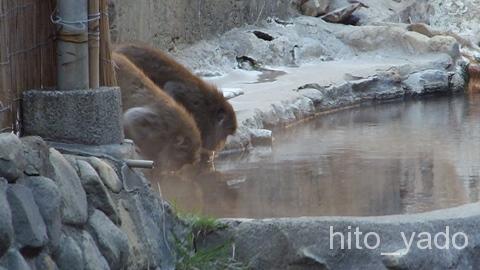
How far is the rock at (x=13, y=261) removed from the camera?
344 centimetres

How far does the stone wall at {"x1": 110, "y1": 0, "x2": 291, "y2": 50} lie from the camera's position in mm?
11602

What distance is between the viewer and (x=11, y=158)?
3.61 metres

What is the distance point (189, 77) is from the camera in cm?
809

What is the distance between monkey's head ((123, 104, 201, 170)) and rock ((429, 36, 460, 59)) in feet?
23.7

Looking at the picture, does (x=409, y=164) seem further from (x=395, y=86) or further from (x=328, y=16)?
(x=328, y=16)

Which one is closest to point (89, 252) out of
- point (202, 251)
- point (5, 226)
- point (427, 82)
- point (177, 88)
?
point (5, 226)

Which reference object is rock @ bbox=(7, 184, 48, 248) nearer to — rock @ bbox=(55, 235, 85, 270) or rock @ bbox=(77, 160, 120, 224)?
rock @ bbox=(55, 235, 85, 270)

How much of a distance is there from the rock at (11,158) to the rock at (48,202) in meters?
0.06

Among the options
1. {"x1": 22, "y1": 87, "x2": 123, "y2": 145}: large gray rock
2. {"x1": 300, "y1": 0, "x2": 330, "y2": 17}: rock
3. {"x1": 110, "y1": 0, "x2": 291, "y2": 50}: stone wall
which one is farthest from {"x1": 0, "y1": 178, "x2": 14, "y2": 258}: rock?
{"x1": 300, "y1": 0, "x2": 330, "y2": 17}: rock

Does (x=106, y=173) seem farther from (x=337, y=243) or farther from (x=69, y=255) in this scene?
(x=337, y=243)

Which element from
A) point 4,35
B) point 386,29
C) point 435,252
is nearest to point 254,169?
point 435,252

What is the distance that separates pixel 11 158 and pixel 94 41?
1285 mm

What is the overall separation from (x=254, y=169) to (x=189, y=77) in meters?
1.33

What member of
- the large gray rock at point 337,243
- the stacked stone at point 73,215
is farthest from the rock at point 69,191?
the large gray rock at point 337,243
